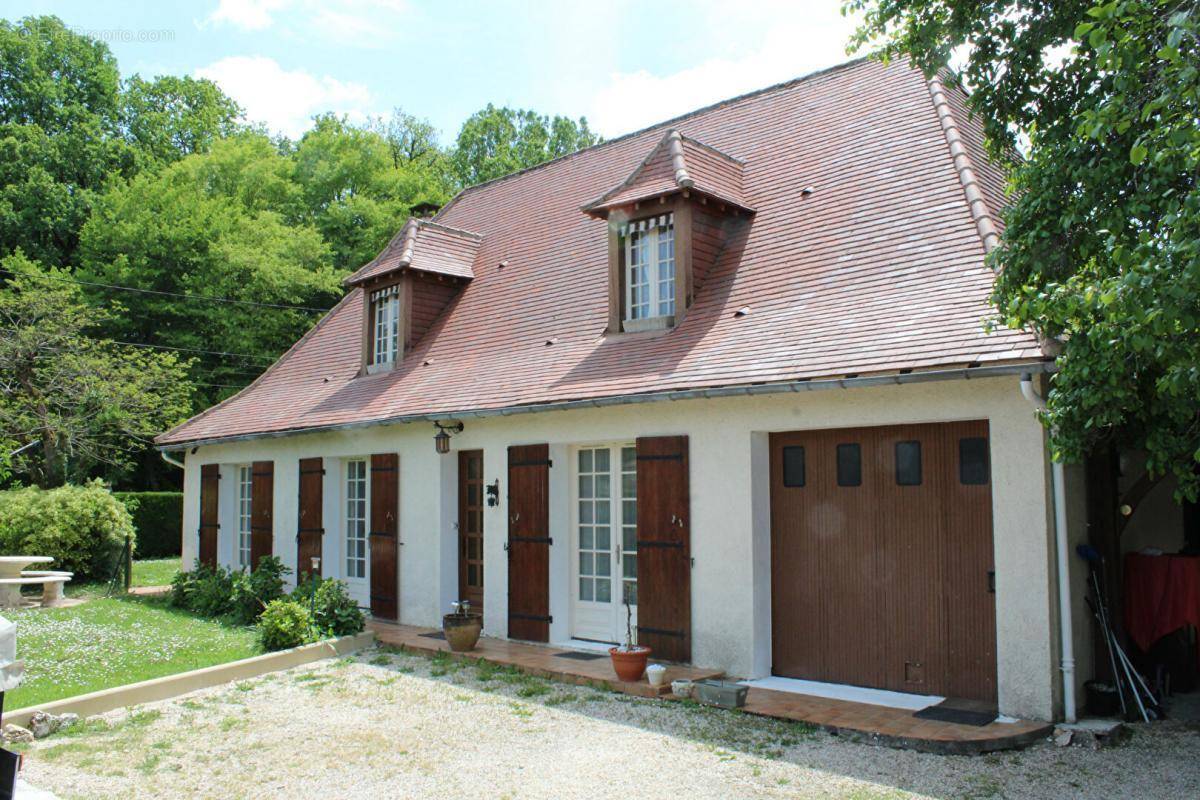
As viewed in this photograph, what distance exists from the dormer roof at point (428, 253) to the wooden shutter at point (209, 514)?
4360 mm

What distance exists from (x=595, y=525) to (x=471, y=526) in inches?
85.5

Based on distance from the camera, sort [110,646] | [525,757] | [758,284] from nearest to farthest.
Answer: [525,757] → [758,284] → [110,646]

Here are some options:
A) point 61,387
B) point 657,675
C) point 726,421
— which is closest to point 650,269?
point 726,421

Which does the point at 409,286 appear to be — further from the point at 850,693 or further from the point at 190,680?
the point at 850,693

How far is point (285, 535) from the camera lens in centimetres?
1391

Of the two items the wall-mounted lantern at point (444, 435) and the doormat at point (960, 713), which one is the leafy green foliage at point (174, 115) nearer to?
the wall-mounted lantern at point (444, 435)

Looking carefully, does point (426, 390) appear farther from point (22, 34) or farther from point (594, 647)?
point (22, 34)

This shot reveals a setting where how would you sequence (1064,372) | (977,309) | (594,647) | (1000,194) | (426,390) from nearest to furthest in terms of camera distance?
(1064,372) → (977,309) → (1000,194) → (594,647) → (426,390)

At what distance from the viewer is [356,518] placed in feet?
43.4

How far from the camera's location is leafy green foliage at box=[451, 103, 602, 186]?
127ft

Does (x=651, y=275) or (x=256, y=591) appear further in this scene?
(x=256, y=591)

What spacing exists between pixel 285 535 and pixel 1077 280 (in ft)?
37.6

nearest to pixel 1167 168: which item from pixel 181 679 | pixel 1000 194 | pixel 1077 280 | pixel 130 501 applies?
pixel 1077 280

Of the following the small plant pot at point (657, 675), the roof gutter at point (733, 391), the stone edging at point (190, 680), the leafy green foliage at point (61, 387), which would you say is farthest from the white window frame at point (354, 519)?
the leafy green foliage at point (61, 387)
